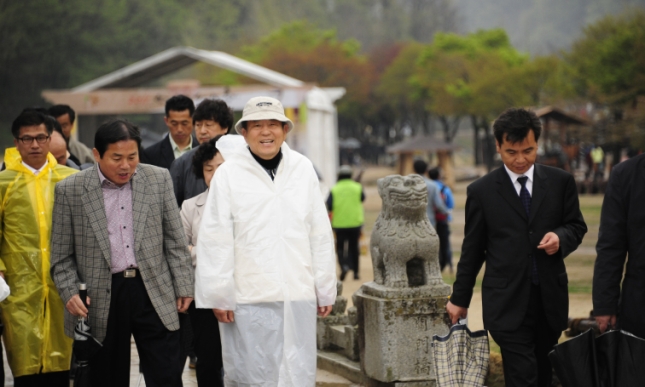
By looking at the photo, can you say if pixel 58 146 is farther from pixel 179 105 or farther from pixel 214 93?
pixel 214 93

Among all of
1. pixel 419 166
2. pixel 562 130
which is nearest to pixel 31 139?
pixel 419 166

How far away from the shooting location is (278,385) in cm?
493

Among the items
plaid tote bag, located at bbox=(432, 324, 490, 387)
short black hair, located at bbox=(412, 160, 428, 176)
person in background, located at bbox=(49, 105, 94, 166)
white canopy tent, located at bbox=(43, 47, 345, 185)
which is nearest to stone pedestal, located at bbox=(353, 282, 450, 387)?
plaid tote bag, located at bbox=(432, 324, 490, 387)

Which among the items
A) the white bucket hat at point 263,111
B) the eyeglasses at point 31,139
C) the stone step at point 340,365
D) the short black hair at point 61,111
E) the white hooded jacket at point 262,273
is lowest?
the stone step at point 340,365

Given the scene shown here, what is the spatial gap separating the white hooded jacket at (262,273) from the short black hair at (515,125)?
113cm

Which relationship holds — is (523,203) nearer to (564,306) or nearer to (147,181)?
(564,306)

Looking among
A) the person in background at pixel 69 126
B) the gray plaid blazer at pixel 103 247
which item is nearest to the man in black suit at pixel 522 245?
the gray plaid blazer at pixel 103 247

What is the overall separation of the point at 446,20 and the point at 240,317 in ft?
369

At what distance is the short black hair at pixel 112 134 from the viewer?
5.02 m

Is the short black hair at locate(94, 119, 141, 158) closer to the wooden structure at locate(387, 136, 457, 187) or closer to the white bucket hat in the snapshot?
the white bucket hat

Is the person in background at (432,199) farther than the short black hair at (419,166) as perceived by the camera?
No

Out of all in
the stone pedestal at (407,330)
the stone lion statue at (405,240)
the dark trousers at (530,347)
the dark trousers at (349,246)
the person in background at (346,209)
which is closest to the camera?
the dark trousers at (530,347)

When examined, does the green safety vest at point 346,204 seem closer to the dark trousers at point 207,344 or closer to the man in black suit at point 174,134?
the man in black suit at point 174,134

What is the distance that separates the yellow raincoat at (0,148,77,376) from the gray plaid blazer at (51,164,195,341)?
0.56 metres
